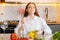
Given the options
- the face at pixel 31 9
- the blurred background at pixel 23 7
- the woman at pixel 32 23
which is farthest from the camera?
the blurred background at pixel 23 7

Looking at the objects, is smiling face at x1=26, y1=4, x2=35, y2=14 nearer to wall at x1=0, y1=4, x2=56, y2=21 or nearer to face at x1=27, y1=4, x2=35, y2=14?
face at x1=27, y1=4, x2=35, y2=14

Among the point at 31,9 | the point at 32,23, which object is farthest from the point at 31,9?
the point at 32,23

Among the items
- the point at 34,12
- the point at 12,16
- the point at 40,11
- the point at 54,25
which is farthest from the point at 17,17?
the point at 34,12

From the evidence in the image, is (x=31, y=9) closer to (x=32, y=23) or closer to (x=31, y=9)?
(x=31, y=9)

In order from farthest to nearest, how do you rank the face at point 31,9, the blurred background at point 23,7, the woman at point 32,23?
the blurred background at point 23,7, the face at point 31,9, the woman at point 32,23

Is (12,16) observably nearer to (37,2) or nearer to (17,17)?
(17,17)

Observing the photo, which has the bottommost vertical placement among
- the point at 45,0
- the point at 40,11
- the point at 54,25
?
the point at 54,25

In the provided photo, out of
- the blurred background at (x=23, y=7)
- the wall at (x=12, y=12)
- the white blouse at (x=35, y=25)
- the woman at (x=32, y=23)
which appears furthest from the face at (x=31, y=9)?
the wall at (x=12, y=12)

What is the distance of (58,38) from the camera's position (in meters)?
1.63

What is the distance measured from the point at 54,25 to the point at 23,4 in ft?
3.18

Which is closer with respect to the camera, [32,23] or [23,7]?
[32,23]

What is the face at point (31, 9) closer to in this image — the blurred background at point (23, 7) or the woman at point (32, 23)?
the woman at point (32, 23)

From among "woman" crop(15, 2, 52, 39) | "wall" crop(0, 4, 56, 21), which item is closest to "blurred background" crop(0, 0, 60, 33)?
"wall" crop(0, 4, 56, 21)

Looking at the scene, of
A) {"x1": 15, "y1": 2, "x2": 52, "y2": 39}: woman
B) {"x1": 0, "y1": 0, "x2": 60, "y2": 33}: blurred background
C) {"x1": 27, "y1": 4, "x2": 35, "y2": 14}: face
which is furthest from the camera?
{"x1": 0, "y1": 0, "x2": 60, "y2": 33}: blurred background
